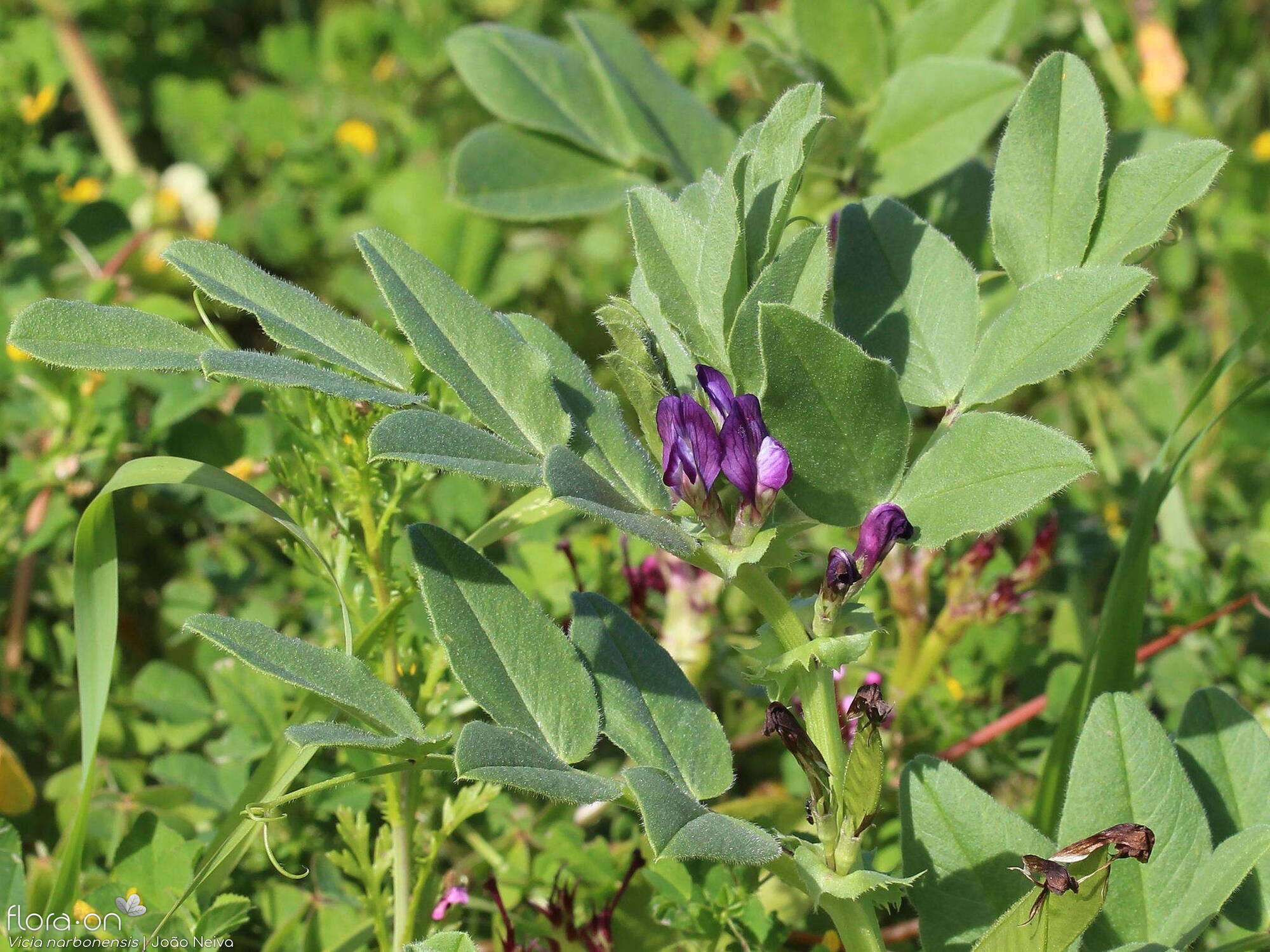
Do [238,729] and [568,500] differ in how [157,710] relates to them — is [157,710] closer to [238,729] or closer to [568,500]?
[238,729]

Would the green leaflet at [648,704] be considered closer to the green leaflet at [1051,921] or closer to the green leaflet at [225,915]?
the green leaflet at [1051,921]

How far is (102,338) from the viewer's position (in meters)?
0.98

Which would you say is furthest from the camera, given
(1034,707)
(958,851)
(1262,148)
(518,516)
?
(1262,148)

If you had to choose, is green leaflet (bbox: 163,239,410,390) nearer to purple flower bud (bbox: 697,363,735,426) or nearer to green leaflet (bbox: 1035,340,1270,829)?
purple flower bud (bbox: 697,363,735,426)

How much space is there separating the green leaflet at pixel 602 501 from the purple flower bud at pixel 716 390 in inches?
3.7

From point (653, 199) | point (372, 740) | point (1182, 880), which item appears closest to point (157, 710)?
point (372, 740)

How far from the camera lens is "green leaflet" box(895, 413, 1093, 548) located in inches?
34.9

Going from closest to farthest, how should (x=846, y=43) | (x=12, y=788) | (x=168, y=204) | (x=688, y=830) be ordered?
(x=688, y=830) → (x=12, y=788) → (x=846, y=43) → (x=168, y=204)

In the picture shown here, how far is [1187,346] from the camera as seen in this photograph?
2555 millimetres

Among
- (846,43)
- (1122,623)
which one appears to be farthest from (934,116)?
(1122,623)

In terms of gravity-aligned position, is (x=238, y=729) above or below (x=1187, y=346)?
below

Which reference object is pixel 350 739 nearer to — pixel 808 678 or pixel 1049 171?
pixel 808 678

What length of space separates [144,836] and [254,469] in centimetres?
71

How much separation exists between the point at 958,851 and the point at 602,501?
0.47 meters
